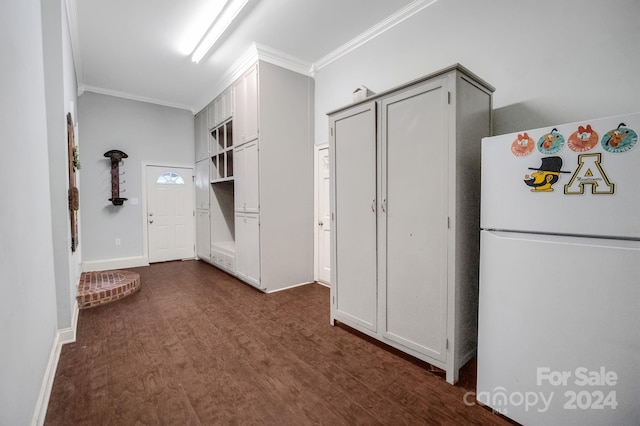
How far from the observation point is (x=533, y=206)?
57.1 inches

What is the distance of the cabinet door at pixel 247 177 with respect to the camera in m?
3.82

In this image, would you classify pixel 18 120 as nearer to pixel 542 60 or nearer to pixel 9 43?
pixel 9 43

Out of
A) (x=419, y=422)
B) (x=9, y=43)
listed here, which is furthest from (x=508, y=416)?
(x=9, y=43)

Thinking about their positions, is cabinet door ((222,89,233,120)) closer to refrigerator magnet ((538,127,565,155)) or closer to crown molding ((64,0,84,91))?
crown molding ((64,0,84,91))

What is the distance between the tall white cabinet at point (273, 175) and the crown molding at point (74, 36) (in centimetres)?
190

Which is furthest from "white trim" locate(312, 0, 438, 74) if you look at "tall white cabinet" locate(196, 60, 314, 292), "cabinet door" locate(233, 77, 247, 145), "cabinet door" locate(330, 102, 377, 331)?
"cabinet door" locate(330, 102, 377, 331)

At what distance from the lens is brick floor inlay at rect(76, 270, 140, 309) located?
3.30m

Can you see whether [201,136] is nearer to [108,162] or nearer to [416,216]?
[108,162]

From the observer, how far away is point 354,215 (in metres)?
2.50

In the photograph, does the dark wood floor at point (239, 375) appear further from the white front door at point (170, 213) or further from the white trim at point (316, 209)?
the white front door at point (170, 213)

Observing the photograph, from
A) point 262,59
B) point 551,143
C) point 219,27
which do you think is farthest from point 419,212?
point 219,27

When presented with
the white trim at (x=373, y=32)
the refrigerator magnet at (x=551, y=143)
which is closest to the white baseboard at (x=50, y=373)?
the refrigerator magnet at (x=551, y=143)

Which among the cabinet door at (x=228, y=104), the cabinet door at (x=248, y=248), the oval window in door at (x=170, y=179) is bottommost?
the cabinet door at (x=248, y=248)

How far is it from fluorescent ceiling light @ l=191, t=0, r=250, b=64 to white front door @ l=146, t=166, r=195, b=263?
2.74 metres
